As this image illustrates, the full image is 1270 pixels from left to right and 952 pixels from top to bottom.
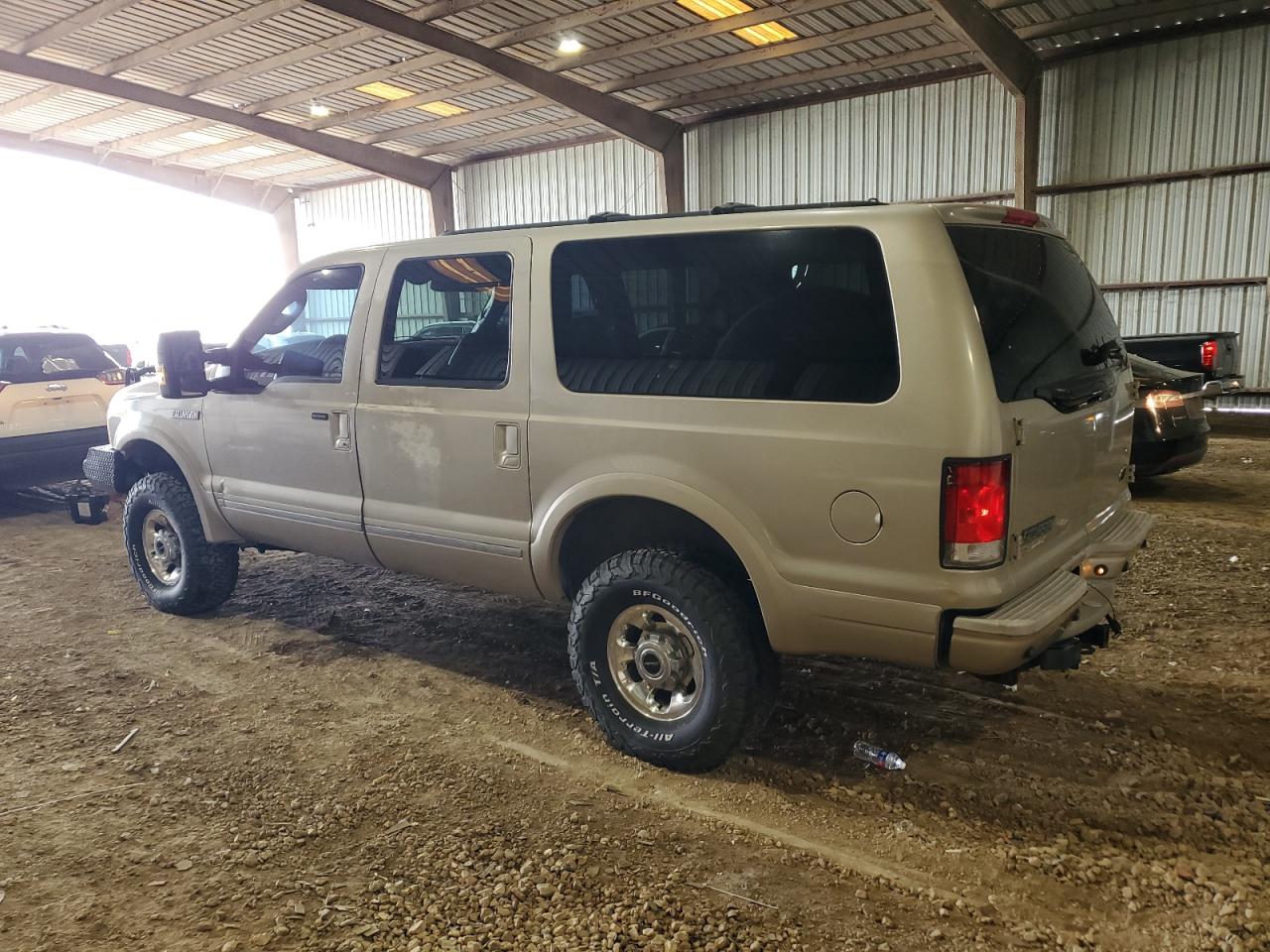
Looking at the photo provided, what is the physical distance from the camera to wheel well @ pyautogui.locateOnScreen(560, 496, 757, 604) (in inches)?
136

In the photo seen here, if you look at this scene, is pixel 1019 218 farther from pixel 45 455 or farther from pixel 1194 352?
pixel 1194 352

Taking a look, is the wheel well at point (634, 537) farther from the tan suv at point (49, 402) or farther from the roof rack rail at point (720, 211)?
the tan suv at point (49, 402)

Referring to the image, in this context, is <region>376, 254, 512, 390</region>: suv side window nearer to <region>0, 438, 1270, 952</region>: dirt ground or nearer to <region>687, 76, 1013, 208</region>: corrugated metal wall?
<region>0, 438, 1270, 952</region>: dirt ground

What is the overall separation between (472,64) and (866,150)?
7096 millimetres

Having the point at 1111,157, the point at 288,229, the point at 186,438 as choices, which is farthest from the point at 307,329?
the point at 288,229

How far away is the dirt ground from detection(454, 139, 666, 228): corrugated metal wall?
14849mm

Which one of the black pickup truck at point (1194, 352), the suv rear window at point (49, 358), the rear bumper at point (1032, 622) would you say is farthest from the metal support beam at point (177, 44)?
the rear bumper at point (1032, 622)

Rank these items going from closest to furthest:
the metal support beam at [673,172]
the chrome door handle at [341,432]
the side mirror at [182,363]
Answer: the chrome door handle at [341,432] < the side mirror at [182,363] < the metal support beam at [673,172]

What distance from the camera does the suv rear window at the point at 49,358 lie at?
8266 mm

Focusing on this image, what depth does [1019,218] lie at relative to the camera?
10.8 feet

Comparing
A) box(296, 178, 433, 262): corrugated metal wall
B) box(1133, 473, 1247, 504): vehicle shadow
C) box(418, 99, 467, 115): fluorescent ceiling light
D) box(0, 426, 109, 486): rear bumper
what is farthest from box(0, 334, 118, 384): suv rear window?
box(296, 178, 433, 262): corrugated metal wall

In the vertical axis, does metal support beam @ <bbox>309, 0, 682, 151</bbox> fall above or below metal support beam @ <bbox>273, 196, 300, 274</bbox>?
above

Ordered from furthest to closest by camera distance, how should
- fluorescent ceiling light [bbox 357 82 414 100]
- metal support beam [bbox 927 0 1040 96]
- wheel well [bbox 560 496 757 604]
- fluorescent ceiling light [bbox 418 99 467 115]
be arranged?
1. fluorescent ceiling light [bbox 418 99 467 115]
2. fluorescent ceiling light [bbox 357 82 414 100]
3. metal support beam [bbox 927 0 1040 96]
4. wheel well [bbox 560 496 757 604]

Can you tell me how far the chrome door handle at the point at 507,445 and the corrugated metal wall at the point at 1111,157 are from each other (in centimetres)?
A: 1401
